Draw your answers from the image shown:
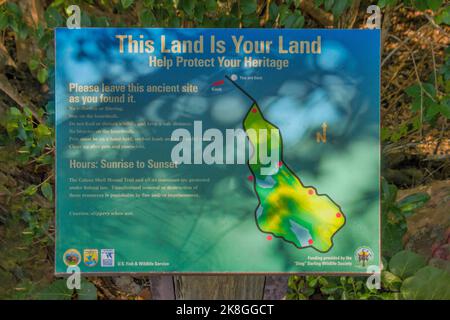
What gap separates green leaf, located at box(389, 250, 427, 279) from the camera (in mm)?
3293

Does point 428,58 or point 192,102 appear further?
point 428,58

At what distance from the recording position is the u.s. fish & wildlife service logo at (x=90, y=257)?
2.61 m

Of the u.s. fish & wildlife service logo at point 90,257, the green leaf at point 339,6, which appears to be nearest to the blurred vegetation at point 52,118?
the green leaf at point 339,6

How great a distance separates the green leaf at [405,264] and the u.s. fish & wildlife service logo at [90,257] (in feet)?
5.66

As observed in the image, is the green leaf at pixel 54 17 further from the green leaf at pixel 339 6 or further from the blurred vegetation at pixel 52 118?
the green leaf at pixel 339 6

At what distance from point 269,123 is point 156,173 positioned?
56 cm

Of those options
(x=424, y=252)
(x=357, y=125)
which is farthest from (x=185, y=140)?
(x=424, y=252)

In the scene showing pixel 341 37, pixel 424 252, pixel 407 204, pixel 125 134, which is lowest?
pixel 424 252

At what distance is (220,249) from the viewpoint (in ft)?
8.55

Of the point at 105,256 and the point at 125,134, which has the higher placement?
the point at 125,134

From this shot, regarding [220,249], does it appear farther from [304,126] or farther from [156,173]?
[304,126]

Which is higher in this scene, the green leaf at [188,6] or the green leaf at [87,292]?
the green leaf at [188,6]

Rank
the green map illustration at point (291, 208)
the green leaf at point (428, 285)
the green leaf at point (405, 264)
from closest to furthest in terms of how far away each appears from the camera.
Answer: the green map illustration at point (291, 208), the green leaf at point (428, 285), the green leaf at point (405, 264)

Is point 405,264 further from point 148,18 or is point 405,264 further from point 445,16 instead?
point 148,18
